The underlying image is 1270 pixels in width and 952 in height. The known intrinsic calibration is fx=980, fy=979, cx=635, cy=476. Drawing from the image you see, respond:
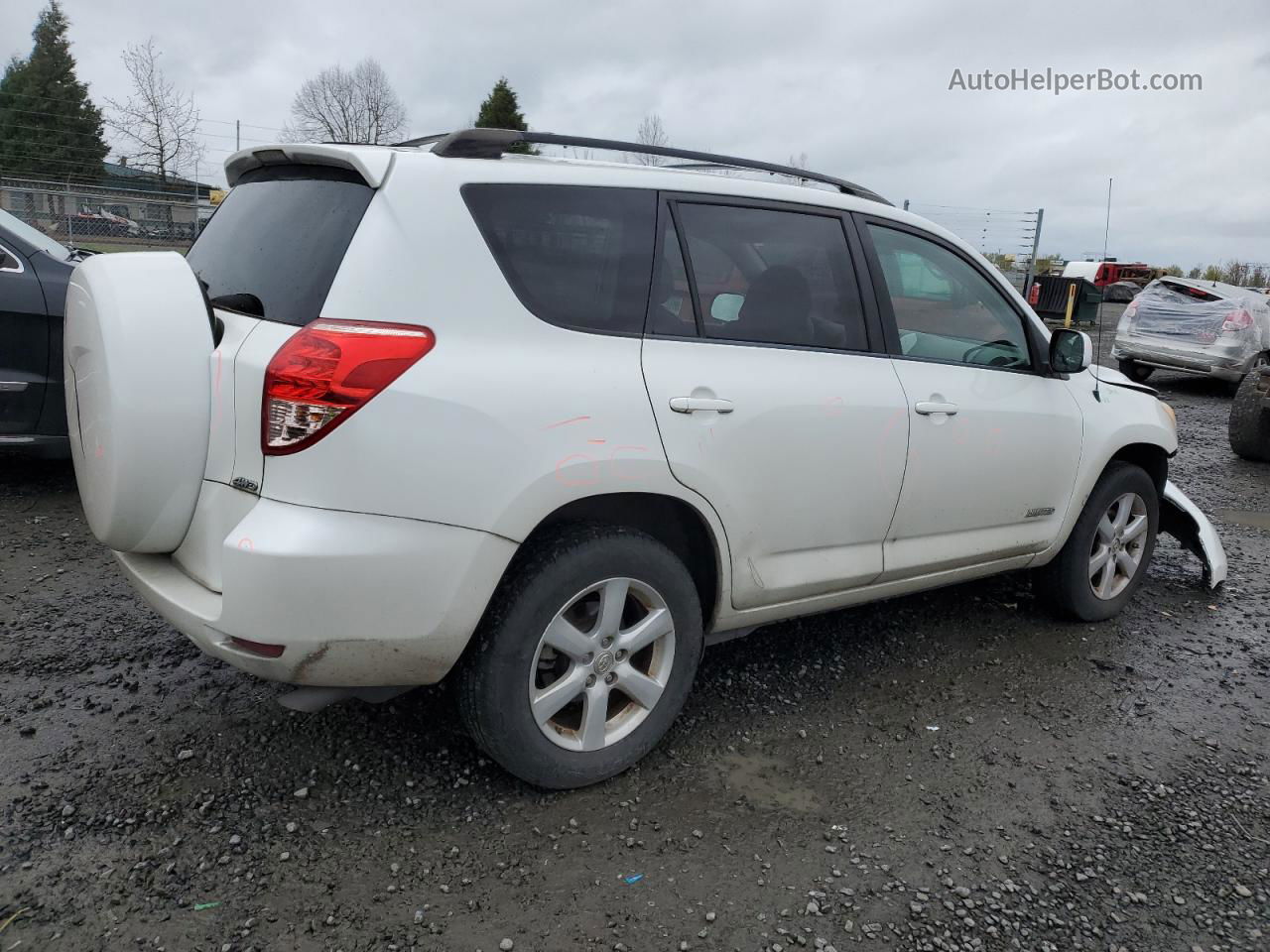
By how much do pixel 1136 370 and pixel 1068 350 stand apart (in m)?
11.5

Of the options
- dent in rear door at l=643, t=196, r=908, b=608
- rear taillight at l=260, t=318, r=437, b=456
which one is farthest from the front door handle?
rear taillight at l=260, t=318, r=437, b=456

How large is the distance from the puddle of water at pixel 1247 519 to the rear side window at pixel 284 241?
20.3 ft

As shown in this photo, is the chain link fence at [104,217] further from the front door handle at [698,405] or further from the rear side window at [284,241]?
the front door handle at [698,405]

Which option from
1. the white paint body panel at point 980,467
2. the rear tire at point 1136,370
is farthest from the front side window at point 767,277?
the rear tire at point 1136,370

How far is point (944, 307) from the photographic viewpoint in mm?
3705

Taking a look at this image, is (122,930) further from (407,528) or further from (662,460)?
(662,460)

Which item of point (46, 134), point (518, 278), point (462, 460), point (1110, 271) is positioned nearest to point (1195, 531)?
point (518, 278)

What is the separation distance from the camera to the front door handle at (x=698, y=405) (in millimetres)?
2725

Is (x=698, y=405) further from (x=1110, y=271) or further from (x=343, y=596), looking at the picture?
(x=1110, y=271)

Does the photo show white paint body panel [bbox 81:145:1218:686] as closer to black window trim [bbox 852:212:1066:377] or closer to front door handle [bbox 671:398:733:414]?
front door handle [bbox 671:398:733:414]

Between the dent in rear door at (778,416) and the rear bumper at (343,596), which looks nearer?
the rear bumper at (343,596)

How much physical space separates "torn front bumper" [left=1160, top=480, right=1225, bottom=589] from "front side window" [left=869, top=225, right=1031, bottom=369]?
1578 millimetres

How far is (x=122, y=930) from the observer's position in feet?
7.18

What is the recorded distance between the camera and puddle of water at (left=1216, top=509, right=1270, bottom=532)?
21.1 ft
